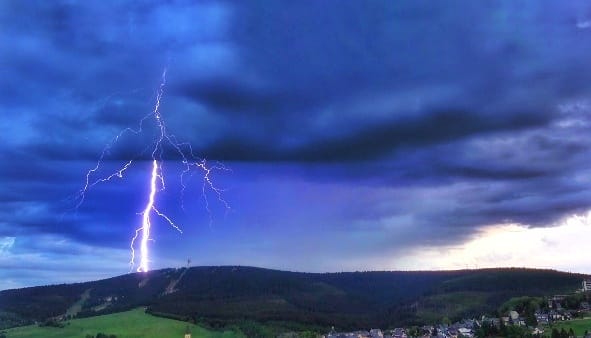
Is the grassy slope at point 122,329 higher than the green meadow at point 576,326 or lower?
higher

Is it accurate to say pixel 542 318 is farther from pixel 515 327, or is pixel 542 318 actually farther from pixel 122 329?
pixel 122 329

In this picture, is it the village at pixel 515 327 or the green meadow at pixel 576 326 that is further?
the village at pixel 515 327

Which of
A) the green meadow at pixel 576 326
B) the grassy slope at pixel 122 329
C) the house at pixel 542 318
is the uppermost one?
the grassy slope at pixel 122 329

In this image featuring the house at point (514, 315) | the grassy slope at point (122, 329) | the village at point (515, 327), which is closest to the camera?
the village at point (515, 327)

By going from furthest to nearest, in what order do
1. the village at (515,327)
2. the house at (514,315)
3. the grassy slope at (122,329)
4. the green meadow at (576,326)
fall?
1. the grassy slope at (122,329)
2. the house at (514,315)
3. the village at (515,327)
4. the green meadow at (576,326)

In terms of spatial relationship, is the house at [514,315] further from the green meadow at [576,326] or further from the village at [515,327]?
the green meadow at [576,326]

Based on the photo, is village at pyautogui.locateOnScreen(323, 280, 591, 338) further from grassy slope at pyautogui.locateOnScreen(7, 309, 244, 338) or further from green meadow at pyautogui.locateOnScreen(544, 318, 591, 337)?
grassy slope at pyautogui.locateOnScreen(7, 309, 244, 338)

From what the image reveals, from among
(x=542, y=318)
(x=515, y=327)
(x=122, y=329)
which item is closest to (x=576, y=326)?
(x=515, y=327)

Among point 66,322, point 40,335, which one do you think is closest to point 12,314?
point 66,322

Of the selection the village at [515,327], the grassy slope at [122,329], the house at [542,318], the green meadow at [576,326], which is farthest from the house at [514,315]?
the grassy slope at [122,329]

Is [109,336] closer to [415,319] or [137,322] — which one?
[137,322]
